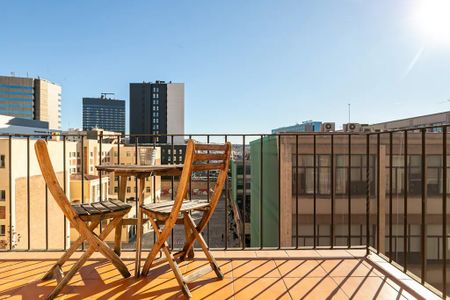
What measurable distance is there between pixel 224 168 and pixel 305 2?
827cm

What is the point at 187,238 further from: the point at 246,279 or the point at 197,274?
the point at 246,279

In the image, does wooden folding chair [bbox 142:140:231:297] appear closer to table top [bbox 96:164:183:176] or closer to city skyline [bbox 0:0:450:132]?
table top [bbox 96:164:183:176]

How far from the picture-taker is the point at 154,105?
245 ft

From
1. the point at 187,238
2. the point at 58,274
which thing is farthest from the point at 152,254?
the point at 58,274

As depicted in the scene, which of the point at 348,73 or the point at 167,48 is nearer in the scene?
the point at 348,73

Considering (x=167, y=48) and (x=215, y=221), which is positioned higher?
(x=167, y=48)

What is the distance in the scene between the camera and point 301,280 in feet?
7.11

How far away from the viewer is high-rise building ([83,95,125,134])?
13675 centimetres

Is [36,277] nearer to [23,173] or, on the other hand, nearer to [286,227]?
[286,227]

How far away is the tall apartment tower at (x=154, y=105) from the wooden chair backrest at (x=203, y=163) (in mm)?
72261

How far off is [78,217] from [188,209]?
0.73 metres

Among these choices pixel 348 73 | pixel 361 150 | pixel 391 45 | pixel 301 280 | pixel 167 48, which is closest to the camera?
pixel 301 280

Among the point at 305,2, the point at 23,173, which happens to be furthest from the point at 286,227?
the point at 23,173

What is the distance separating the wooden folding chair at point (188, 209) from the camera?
→ 6.23 ft
